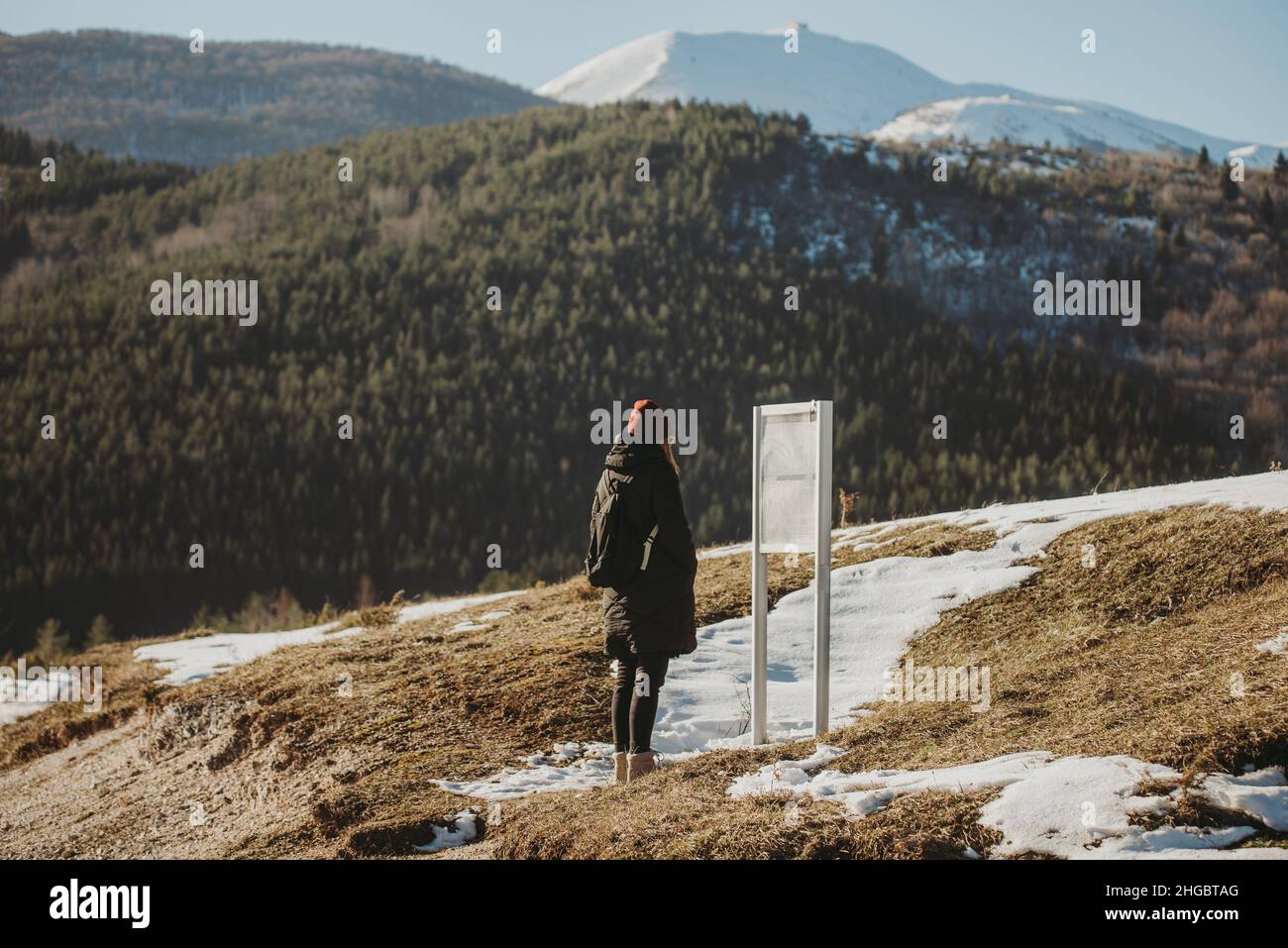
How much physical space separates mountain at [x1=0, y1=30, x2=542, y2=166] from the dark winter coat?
135 metres

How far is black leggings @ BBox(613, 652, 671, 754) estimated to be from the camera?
20.8 feet

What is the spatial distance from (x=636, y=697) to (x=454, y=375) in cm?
3499

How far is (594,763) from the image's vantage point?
24.0 feet

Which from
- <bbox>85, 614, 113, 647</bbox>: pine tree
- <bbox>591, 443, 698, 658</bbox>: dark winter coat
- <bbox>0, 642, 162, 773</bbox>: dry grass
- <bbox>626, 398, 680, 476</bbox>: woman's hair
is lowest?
<bbox>85, 614, 113, 647</bbox>: pine tree

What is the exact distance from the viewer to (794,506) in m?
6.98

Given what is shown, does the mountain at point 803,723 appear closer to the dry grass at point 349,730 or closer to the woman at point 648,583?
the dry grass at point 349,730

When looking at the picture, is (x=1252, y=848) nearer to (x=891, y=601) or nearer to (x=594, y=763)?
A: (x=594, y=763)

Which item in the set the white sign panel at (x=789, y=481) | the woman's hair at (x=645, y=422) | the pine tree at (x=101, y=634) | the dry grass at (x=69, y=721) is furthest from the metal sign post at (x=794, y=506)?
the pine tree at (x=101, y=634)

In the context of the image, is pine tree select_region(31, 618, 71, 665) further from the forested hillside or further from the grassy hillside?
the grassy hillside

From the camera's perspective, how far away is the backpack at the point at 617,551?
6297mm

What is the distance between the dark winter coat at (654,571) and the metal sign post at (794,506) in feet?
2.66

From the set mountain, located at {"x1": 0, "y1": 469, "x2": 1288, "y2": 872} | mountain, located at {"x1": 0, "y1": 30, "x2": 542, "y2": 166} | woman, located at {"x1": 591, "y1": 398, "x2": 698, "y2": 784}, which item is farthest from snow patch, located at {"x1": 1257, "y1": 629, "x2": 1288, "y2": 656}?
mountain, located at {"x1": 0, "y1": 30, "x2": 542, "y2": 166}

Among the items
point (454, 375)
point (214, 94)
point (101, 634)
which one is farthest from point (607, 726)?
point (214, 94)

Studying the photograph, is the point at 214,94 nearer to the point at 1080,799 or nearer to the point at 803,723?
the point at 803,723
